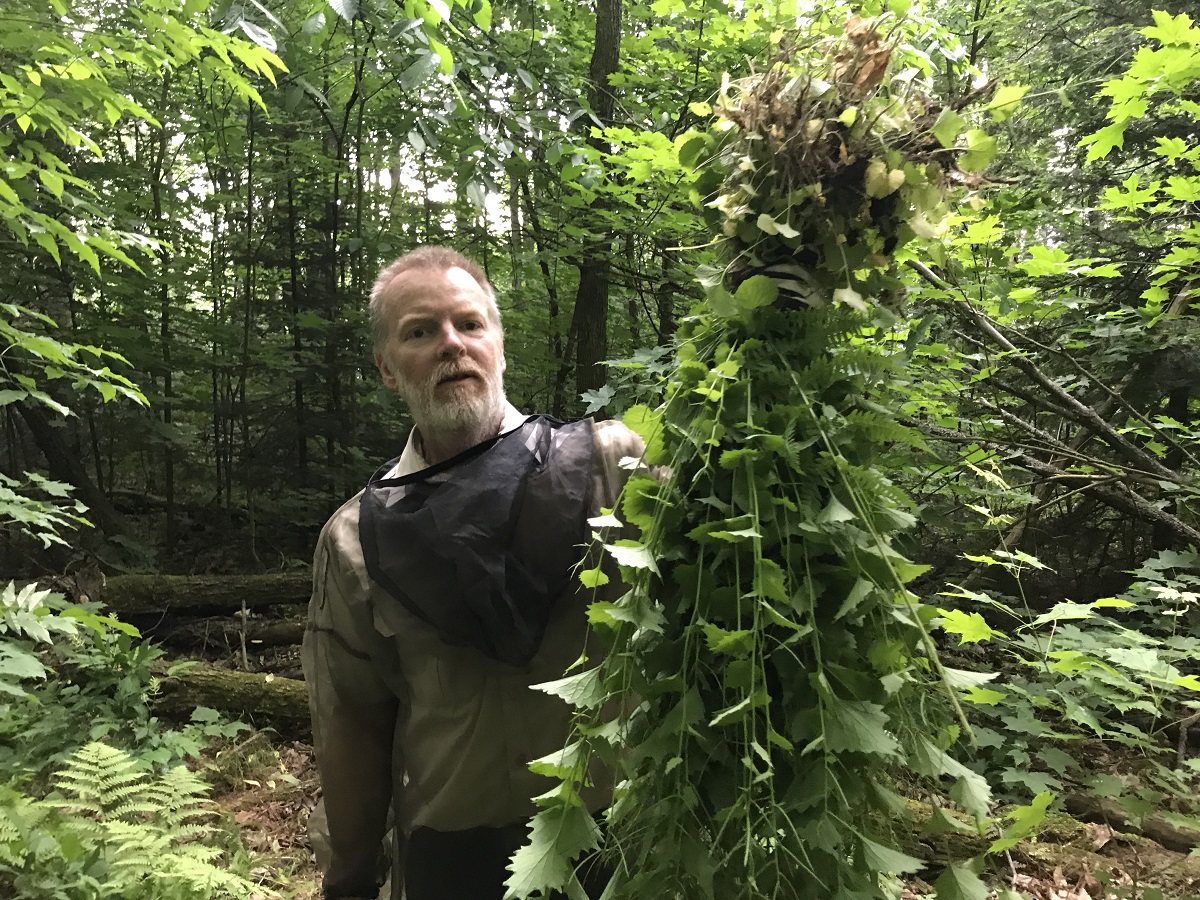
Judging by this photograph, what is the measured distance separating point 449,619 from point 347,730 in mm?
529

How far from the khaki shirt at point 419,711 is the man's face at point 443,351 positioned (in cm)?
12

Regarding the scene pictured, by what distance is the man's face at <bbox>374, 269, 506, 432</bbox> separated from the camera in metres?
1.70

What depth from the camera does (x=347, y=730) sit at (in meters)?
1.71

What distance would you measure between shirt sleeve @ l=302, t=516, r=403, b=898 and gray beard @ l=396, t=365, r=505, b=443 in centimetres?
37

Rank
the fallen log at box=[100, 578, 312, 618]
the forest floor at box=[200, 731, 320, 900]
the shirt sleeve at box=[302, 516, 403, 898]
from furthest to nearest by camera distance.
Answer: the fallen log at box=[100, 578, 312, 618] → the forest floor at box=[200, 731, 320, 900] → the shirt sleeve at box=[302, 516, 403, 898]

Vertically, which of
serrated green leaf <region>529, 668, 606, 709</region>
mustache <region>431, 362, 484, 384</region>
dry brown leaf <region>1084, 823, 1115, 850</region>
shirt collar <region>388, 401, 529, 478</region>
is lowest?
dry brown leaf <region>1084, 823, 1115, 850</region>

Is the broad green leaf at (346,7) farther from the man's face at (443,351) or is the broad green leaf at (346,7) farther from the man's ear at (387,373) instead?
the man's ear at (387,373)

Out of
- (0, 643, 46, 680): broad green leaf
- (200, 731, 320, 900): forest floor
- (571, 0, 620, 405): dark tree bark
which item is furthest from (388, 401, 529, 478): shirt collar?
(571, 0, 620, 405): dark tree bark

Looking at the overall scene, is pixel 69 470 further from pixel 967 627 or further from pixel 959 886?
pixel 959 886

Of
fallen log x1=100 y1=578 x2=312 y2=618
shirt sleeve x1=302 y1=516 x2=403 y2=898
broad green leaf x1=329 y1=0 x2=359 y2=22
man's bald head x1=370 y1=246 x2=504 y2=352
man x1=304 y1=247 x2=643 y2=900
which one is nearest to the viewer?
man x1=304 y1=247 x2=643 y2=900

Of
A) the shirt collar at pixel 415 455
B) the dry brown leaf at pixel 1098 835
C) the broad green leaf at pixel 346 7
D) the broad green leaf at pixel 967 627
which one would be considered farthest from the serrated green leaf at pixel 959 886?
the dry brown leaf at pixel 1098 835

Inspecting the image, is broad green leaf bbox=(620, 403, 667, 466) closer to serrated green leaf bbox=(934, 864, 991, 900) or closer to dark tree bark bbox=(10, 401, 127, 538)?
serrated green leaf bbox=(934, 864, 991, 900)

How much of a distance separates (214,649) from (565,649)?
486cm

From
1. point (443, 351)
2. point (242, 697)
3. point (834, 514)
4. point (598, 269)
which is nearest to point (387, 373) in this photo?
point (443, 351)
